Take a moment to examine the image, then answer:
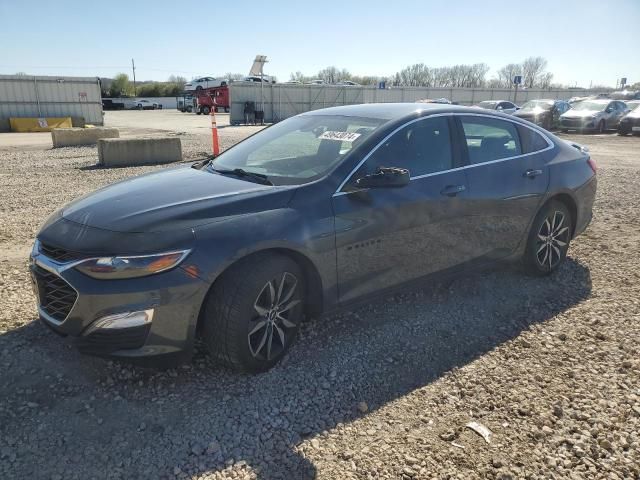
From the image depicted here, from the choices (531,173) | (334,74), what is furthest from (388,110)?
(334,74)

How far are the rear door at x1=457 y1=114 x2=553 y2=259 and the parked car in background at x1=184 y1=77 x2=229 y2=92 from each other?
40.6 metres

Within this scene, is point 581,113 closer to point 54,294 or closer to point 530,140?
point 530,140

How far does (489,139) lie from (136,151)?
9.69 m

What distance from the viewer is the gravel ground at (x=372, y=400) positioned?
8.21 ft

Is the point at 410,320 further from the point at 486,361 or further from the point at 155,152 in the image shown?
the point at 155,152

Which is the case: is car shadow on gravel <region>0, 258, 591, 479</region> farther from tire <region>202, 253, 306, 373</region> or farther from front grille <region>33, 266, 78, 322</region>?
front grille <region>33, 266, 78, 322</region>

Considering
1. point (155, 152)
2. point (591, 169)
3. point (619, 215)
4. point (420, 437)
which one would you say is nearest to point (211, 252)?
point (420, 437)

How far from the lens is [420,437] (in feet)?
8.86

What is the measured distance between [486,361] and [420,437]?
99 cm

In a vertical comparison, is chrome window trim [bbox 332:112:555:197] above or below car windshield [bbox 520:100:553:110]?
below

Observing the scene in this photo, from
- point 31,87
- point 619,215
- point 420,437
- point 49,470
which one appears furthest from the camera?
point 31,87

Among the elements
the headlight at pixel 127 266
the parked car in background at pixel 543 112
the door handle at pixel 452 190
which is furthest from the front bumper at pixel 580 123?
the headlight at pixel 127 266

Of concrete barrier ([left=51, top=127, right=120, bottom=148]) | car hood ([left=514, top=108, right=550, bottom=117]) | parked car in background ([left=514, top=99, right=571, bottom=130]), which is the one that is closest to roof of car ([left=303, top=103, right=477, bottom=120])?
concrete barrier ([left=51, top=127, right=120, bottom=148])

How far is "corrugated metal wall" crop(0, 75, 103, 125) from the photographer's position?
80.2 ft
